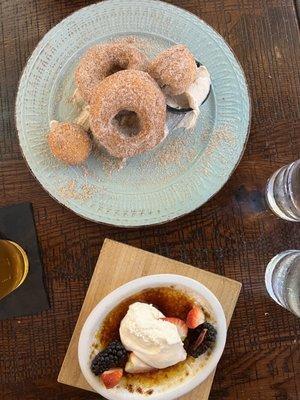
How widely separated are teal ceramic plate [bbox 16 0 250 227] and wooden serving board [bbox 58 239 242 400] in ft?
0.26

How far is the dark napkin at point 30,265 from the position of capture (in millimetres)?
1198

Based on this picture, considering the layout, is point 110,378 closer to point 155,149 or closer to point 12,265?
point 12,265

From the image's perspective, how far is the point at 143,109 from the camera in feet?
3.56

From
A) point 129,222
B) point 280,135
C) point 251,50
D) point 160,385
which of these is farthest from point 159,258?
point 251,50

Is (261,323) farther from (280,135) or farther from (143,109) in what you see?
(143,109)

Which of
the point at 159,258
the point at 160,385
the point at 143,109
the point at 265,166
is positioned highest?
the point at 143,109

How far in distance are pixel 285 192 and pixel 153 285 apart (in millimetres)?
341

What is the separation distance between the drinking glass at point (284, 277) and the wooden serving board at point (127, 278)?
0.08 m

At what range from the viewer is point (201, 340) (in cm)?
112

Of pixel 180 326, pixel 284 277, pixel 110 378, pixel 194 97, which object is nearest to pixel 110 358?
pixel 110 378

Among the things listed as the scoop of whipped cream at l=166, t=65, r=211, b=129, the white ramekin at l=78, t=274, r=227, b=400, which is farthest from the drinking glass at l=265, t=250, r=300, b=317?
the scoop of whipped cream at l=166, t=65, r=211, b=129

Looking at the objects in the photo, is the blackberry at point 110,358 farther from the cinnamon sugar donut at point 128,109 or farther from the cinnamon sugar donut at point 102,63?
the cinnamon sugar donut at point 102,63

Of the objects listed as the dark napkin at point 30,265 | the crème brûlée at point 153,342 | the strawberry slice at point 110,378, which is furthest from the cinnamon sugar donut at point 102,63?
the strawberry slice at point 110,378

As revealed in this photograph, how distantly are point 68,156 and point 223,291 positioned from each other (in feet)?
1.39
